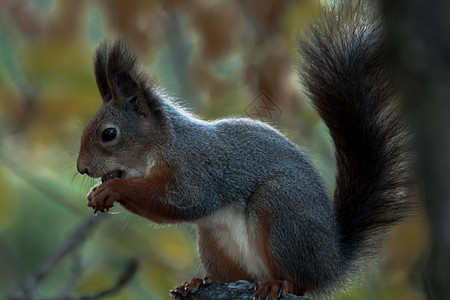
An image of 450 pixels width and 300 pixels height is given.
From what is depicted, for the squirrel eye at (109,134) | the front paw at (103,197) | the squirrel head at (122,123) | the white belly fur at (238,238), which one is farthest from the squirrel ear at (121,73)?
the white belly fur at (238,238)

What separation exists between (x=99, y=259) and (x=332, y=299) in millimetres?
1945

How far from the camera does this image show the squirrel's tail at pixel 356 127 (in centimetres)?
228

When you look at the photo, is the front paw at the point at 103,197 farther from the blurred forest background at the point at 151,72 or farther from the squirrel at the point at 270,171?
the blurred forest background at the point at 151,72

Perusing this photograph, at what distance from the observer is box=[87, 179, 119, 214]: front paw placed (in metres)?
2.16

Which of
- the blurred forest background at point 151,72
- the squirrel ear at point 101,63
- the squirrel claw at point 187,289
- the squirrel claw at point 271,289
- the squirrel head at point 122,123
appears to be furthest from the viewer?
the blurred forest background at point 151,72

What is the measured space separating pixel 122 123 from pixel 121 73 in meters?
0.19

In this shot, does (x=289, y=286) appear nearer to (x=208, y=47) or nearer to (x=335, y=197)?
(x=335, y=197)

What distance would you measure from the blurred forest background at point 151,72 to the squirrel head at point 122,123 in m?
0.16

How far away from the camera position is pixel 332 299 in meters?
2.50

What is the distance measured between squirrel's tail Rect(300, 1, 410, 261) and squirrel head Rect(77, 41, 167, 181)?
0.61 m

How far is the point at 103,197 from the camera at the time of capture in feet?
7.11

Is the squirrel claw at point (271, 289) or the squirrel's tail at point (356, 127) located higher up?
the squirrel's tail at point (356, 127)

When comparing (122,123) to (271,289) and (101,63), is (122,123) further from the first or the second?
(271,289)

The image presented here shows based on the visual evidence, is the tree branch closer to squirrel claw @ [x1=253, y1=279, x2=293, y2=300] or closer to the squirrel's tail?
squirrel claw @ [x1=253, y1=279, x2=293, y2=300]
